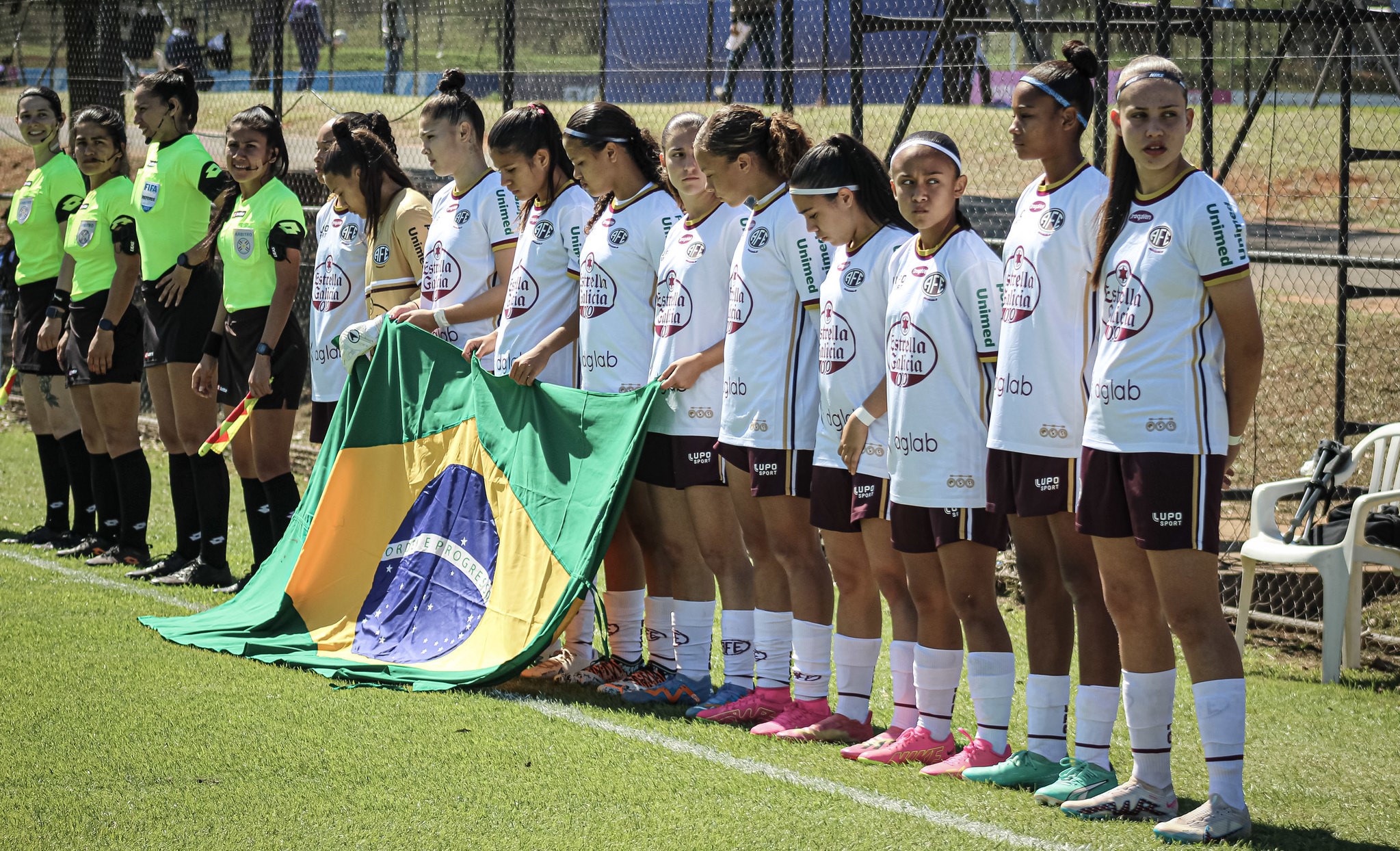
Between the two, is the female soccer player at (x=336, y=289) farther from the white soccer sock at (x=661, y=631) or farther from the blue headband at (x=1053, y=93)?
the blue headband at (x=1053, y=93)

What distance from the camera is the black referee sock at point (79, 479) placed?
855 centimetres

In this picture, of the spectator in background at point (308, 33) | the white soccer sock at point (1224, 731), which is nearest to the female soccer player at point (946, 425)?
the white soccer sock at point (1224, 731)

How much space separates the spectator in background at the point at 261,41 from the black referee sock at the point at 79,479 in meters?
4.48

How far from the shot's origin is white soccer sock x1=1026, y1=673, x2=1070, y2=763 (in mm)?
4438

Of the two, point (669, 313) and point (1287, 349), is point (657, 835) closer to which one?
point (669, 313)

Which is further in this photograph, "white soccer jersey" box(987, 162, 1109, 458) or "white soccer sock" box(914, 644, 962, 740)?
"white soccer sock" box(914, 644, 962, 740)

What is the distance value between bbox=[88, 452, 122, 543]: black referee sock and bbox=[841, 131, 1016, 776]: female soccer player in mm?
5438

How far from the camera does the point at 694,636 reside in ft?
18.5

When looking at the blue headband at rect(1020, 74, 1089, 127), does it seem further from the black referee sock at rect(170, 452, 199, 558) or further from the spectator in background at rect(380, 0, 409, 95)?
the spectator in background at rect(380, 0, 409, 95)

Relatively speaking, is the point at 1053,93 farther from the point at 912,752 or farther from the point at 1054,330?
the point at 912,752

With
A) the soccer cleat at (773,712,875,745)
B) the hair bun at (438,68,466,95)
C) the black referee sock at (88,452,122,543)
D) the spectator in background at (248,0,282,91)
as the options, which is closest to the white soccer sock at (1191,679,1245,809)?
the soccer cleat at (773,712,875,745)

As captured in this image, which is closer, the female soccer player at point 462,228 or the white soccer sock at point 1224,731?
the white soccer sock at point 1224,731

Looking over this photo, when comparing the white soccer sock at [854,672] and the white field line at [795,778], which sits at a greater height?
the white soccer sock at [854,672]

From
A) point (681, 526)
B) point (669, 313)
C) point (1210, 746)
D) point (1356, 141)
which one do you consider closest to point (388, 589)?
point (681, 526)
